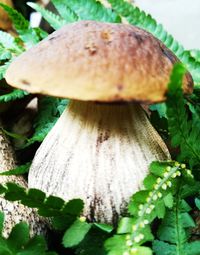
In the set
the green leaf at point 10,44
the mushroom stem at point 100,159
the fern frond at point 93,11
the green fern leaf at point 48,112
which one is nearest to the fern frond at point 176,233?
the mushroom stem at point 100,159

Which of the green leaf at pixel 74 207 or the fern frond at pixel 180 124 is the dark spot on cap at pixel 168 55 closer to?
the fern frond at pixel 180 124

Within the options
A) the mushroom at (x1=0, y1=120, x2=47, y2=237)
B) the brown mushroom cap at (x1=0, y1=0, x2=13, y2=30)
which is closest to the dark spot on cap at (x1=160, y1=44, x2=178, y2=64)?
the mushroom at (x1=0, y1=120, x2=47, y2=237)

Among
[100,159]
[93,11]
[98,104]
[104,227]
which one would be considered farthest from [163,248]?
[93,11]

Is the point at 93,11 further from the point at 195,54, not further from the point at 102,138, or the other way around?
the point at 102,138

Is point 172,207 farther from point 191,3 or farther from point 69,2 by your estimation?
point 191,3

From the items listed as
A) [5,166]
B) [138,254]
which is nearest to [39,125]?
[5,166]

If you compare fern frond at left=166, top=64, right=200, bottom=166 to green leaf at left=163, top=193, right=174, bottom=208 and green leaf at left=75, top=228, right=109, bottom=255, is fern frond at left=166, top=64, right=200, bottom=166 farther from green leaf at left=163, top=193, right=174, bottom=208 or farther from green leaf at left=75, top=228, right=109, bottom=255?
green leaf at left=75, top=228, right=109, bottom=255

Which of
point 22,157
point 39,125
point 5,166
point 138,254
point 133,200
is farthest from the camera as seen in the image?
point 22,157
